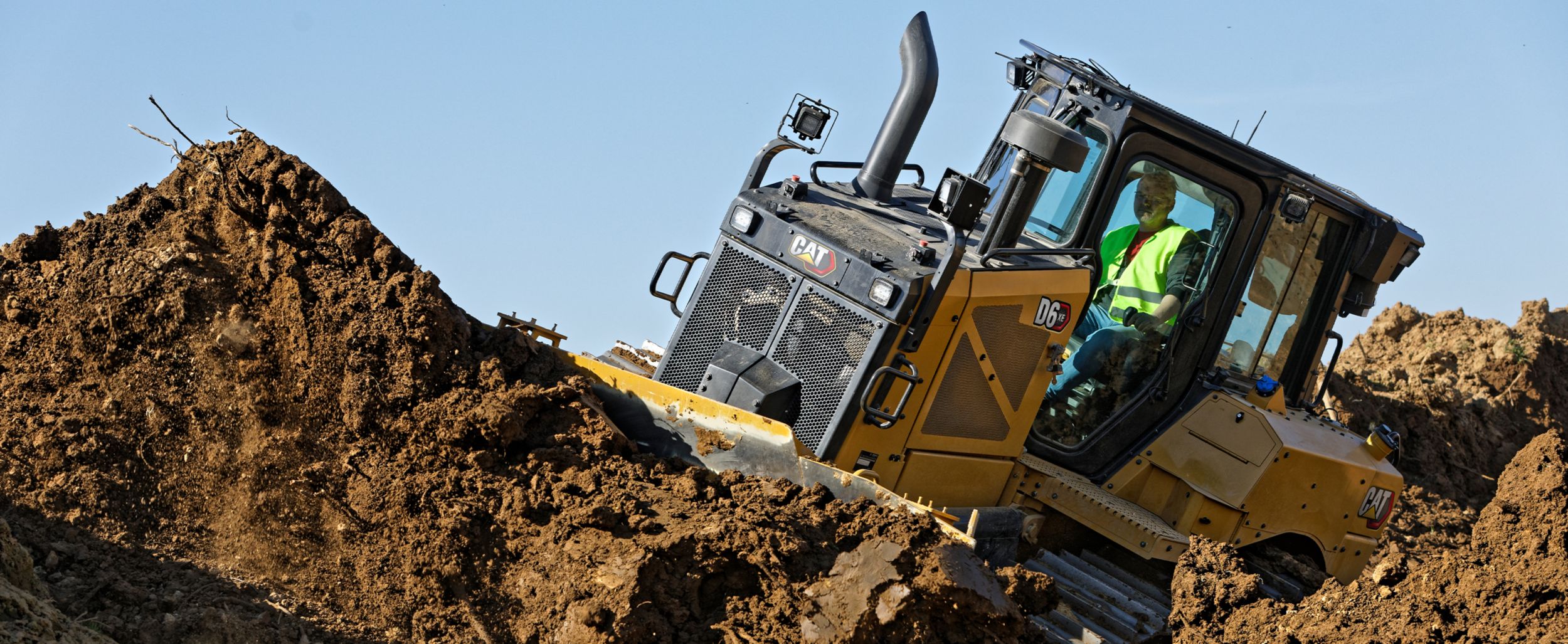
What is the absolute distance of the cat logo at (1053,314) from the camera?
6598mm

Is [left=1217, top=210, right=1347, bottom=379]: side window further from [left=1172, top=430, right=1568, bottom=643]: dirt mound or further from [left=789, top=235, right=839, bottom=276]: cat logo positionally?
[left=789, top=235, right=839, bottom=276]: cat logo

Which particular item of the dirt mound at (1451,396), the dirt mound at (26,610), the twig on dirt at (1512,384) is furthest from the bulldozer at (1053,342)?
the twig on dirt at (1512,384)

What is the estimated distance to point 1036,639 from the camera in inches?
212

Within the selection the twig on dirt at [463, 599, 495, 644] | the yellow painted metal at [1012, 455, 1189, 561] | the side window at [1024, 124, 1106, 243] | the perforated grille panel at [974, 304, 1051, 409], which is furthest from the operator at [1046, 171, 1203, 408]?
the twig on dirt at [463, 599, 495, 644]

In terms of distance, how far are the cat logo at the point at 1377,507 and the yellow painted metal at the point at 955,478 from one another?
224cm

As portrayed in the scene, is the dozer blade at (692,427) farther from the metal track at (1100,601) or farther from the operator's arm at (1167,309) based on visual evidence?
the operator's arm at (1167,309)

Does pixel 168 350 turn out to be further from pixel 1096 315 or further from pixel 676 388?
pixel 1096 315

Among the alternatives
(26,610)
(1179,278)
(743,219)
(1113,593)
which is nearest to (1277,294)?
(1179,278)

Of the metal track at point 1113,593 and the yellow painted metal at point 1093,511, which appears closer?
the metal track at point 1113,593

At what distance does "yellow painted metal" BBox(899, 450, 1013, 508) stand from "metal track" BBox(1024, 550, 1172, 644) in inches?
15.2

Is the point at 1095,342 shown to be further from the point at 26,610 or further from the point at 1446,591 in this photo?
the point at 26,610

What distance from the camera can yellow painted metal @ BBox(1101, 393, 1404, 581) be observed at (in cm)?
733

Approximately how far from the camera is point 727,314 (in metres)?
6.64

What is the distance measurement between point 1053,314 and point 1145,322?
899mm
